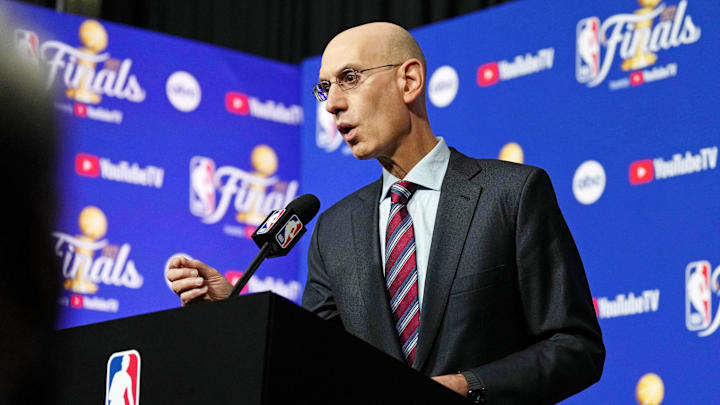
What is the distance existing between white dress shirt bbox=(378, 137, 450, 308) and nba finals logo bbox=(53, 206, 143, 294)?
2.39 meters

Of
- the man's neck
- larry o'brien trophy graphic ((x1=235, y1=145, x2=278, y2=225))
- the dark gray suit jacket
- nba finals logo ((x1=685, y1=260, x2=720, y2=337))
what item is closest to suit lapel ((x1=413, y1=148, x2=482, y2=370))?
the dark gray suit jacket

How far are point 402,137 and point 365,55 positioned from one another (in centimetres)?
21

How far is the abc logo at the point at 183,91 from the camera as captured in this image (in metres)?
5.14

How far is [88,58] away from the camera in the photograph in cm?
489

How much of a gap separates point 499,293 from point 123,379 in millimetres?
873

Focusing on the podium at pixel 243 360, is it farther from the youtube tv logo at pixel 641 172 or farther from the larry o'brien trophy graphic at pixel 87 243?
the larry o'brien trophy graphic at pixel 87 243

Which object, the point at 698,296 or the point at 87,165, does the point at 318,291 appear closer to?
the point at 698,296

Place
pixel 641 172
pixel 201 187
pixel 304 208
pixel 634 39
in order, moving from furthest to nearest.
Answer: pixel 201 187 → pixel 634 39 → pixel 641 172 → pixel 304 208

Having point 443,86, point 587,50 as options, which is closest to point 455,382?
point 587,50

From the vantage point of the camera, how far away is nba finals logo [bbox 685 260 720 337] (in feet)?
12.1

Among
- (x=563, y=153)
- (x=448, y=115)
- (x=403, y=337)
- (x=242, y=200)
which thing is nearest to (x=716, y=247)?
(x=563, y=153)

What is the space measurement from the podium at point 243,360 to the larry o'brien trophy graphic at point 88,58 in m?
3.21

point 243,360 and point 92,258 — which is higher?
point 92,258

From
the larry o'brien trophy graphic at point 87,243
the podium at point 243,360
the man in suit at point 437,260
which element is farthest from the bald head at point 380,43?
the larry o'brien trophy graphic at point 87,243
